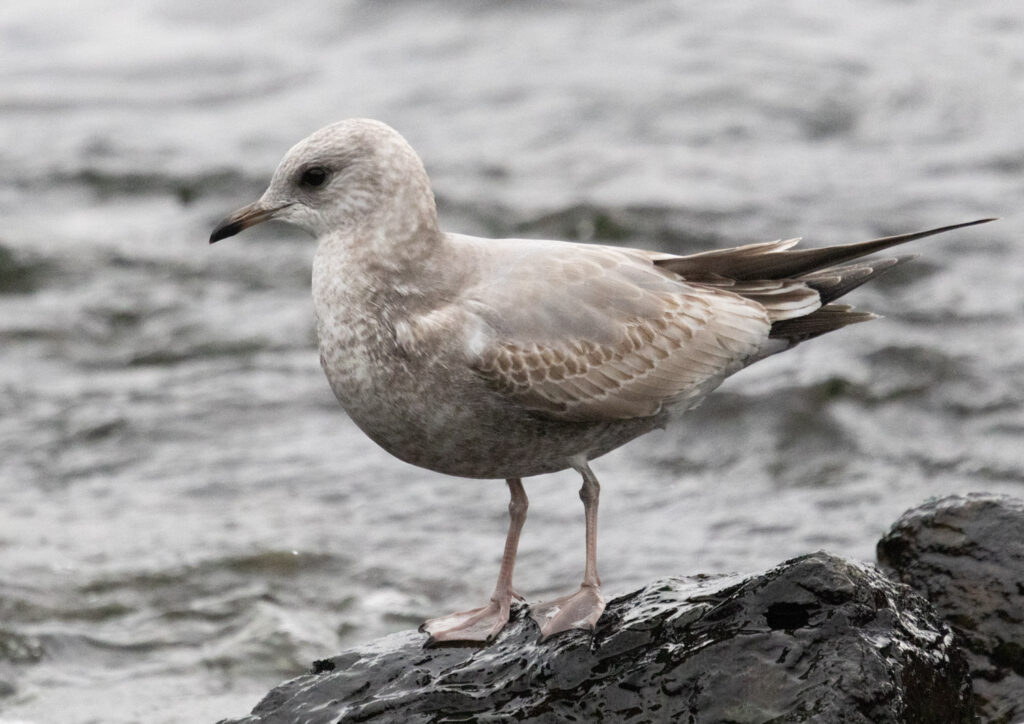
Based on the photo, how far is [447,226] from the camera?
545 inches

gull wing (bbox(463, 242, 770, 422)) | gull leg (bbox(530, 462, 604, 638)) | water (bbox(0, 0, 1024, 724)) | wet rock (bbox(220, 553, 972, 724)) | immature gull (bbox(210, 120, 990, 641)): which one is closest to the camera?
wet rock (bbox(220, 553, 972, 724))

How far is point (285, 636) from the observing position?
8.20 meters

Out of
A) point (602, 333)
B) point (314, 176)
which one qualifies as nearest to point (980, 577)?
point (602, 333)

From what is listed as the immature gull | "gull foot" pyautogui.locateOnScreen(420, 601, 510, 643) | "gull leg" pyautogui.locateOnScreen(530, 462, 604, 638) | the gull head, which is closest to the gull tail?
the immature gull

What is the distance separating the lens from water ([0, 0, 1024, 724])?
28.8 ft

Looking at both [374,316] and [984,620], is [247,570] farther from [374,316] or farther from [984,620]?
[984,620]

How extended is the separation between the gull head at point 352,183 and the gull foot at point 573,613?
5.33 ft

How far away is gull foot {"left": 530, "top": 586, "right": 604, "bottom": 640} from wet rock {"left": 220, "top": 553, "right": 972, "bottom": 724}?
47 mm

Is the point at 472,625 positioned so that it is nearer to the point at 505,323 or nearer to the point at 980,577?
the point at 505,323

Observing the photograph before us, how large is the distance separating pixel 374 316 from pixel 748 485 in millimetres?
4878

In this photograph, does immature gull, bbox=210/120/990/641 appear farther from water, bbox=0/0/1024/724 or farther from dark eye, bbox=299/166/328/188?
water, bbox=0/0/1024/724

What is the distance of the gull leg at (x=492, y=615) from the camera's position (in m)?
5.96

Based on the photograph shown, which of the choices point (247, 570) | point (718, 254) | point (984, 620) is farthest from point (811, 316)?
point (247, 570)

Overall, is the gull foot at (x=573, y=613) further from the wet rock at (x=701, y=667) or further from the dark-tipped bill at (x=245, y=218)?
the dark-tipped bill at (x=245, y=218)
